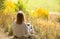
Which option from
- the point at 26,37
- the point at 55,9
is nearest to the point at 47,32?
the point at 26,37

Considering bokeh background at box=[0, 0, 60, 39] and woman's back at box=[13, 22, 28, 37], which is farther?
bokeh background at box=[0, 0, 60, 39]

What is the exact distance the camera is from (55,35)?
6418 millimetres

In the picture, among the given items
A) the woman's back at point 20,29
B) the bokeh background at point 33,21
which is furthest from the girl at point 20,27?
the bokeh background at point 33,21

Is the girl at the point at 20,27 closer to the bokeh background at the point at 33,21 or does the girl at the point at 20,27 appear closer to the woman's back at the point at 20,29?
the woman's back at the point at 20,29

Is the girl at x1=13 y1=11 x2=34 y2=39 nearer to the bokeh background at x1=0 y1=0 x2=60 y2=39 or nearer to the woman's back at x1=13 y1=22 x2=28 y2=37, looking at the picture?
the woman's back at x1=13 y1=22 x2=28 y2=37

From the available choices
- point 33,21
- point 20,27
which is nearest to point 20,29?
point 20,27

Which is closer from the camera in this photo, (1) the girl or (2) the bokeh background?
(1) the girl

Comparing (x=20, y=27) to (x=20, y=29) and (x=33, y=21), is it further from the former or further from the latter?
(x=33, y=21)

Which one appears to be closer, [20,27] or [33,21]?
[20,27]

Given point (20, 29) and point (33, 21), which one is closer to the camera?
point (20, 29)

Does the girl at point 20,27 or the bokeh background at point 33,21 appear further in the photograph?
the bokeh background at point 33,21

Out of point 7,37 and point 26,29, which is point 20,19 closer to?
point 26,29

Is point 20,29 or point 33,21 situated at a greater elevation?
point 20,29

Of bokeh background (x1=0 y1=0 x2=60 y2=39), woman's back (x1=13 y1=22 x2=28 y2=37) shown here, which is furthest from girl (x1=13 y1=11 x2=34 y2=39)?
bokeh background (x1=0 y1=0 x2=60 y2=39)
